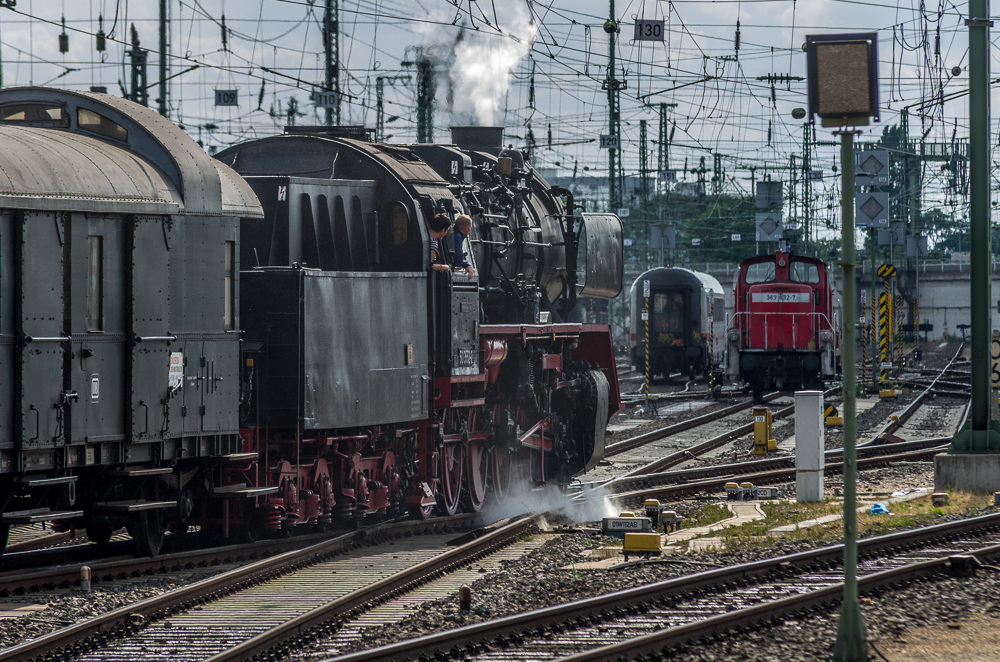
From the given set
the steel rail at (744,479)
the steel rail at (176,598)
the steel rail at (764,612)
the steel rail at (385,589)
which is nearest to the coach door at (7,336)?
the steel rail at (176,598)

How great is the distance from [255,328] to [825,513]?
21.4 feet

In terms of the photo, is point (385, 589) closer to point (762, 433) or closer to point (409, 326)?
point (409, 326)

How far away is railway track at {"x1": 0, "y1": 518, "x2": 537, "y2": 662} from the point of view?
26.4 ft

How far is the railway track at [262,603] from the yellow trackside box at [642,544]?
128cm

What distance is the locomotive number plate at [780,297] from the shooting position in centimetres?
3241

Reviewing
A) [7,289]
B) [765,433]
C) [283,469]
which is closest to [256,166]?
[283,469]

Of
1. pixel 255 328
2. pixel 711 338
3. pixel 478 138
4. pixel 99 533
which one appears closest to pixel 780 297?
pixel 711 338

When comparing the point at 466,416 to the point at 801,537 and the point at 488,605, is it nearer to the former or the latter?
the point at 801,537

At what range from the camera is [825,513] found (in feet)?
48.6

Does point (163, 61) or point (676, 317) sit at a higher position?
point (163, 61)

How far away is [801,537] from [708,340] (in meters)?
30.4

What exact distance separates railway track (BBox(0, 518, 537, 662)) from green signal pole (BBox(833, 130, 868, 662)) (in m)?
3.24

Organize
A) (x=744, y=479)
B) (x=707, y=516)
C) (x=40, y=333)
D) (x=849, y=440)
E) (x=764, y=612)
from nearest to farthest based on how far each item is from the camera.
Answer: (x=849, y=440), (x=764, y=612), (x=40, y=333), (x=707, y=516), (x=744, y=479)

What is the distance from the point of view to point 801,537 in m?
12.9
